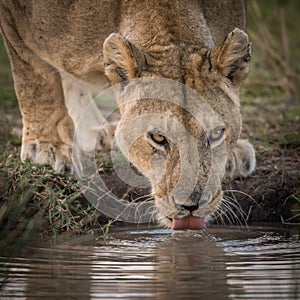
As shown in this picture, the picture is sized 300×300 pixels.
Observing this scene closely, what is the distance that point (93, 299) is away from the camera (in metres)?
4.17

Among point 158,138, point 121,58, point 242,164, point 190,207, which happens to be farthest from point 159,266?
point 242,164

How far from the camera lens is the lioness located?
18.2 feet

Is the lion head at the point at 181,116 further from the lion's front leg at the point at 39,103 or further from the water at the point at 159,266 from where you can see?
the lion's front leg at the point at 39,103

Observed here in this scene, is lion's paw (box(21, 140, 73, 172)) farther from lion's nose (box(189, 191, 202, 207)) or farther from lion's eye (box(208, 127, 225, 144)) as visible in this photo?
lion's nose (box(189, 191, 202, 207))

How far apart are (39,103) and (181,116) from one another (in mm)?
1828

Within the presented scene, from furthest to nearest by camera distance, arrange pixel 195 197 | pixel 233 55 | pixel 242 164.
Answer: pixel 242 164 → pixel 233 55 → pixel 195 197

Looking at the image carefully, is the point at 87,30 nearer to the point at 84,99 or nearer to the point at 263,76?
A: the point at 84,99

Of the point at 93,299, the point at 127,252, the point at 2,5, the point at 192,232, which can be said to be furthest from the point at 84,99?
the point at 93,299

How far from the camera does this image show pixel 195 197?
5.41m

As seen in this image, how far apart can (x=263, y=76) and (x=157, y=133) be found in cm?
563

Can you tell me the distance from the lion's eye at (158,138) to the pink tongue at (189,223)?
19.1 inches

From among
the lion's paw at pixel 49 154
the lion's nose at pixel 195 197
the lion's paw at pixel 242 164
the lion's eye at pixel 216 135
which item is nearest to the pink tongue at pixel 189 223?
the lion's nose at pixel 195 197

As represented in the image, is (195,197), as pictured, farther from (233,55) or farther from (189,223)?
(233,55)

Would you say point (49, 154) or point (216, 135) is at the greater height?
point (216, 135)
